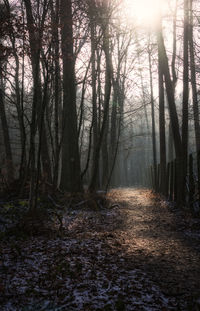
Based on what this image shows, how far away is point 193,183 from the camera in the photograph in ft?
29.8

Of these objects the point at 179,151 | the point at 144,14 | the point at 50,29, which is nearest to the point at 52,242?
the point at 50,29

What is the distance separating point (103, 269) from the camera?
184 inches

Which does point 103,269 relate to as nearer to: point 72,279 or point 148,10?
point 72,279

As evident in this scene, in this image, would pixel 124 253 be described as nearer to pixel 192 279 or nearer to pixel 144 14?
pixel 192 279

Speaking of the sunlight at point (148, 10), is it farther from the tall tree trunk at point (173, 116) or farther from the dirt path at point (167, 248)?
the dirt path at point (167, 248)

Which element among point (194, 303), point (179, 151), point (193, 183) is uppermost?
point (179, 151)

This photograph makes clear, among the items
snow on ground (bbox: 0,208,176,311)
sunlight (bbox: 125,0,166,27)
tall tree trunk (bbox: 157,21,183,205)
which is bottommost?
snow on ground (bbox: 0,208,176,311)

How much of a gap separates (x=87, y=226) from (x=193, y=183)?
136 inches

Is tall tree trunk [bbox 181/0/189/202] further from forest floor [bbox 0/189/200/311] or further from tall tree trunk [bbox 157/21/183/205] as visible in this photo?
forest floor [bbox 0/189/200/311]

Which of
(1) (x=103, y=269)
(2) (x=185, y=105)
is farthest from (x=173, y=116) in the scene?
A: (1) (x=103, y=269)

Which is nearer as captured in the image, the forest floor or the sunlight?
the forest floor

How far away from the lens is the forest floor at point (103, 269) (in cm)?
356

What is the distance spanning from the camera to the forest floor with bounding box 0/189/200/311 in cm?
356

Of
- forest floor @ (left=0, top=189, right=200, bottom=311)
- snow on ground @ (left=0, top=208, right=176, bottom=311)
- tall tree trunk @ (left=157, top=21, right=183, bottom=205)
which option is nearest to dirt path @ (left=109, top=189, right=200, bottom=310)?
forest floor @ (left=0, top=189, right=200, bottom=311)
